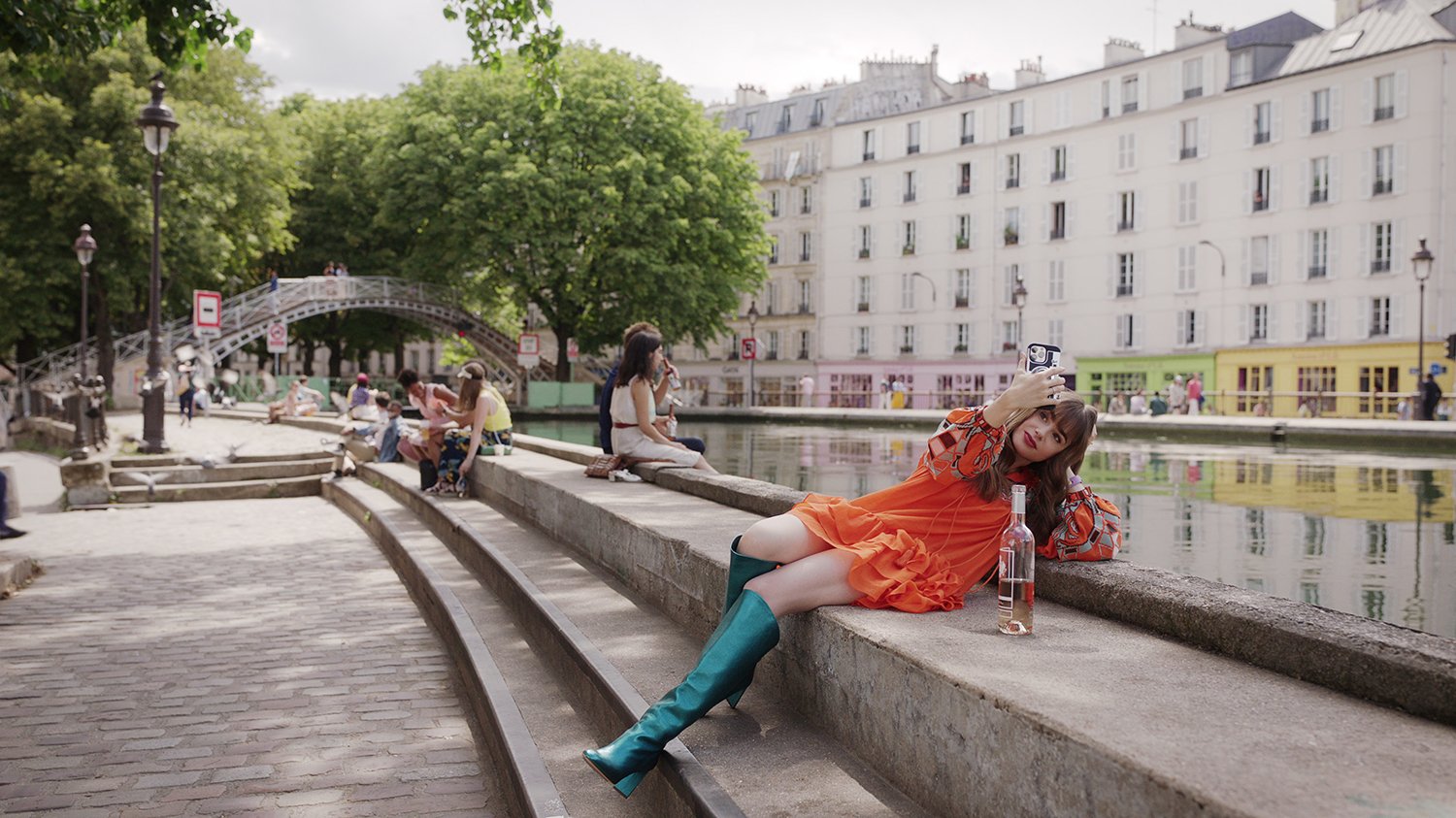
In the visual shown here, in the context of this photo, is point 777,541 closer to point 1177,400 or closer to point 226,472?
point 226,472

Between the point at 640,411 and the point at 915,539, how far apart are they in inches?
229

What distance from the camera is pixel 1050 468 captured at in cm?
442

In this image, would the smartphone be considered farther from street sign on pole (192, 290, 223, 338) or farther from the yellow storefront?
the yellow storefront

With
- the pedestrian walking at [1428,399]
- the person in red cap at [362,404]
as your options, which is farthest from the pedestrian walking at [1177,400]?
the person in red cap at [362,404]

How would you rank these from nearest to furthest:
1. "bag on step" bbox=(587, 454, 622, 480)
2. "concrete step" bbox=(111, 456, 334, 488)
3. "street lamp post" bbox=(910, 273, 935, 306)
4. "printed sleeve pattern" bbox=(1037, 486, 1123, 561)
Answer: "printed sleeve pattern" bbox=(1037, 486, 1123, 561)
"bag on step" bbox=(587, 454, 622, 480)
"concrete step" bbox=(111, 456, 334, 488)
"street lamp post" bbox=(910, 273, 935, 306)

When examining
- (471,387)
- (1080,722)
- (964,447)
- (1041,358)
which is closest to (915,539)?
(964,447)

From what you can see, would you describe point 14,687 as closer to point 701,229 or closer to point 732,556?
point 732,556

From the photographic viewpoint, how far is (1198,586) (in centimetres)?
379

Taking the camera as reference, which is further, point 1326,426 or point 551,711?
point 1326,426

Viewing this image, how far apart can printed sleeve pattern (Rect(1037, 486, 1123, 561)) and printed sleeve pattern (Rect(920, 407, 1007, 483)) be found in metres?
0.38

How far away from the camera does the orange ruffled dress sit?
4047mm

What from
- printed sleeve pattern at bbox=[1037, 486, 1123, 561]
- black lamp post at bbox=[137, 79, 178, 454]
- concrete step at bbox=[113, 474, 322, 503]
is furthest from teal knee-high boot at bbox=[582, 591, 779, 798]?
black lamp post at bbox=[137, 79, 178, 454]

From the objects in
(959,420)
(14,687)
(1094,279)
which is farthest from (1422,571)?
(1094,279)

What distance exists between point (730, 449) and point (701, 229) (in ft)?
66.4
